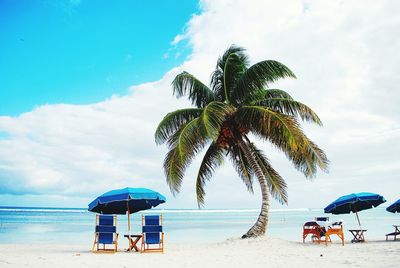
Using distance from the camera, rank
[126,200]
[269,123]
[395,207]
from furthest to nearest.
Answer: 1. [395,207]
2. [269,123]
3. [126,200]

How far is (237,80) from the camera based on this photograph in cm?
1431

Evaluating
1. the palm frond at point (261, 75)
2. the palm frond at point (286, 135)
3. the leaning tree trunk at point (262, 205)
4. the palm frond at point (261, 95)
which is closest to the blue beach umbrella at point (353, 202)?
the palm frond at point (286, 135)

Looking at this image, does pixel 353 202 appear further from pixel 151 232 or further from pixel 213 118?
pixel 151 232

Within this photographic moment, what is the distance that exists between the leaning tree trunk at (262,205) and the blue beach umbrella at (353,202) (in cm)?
233

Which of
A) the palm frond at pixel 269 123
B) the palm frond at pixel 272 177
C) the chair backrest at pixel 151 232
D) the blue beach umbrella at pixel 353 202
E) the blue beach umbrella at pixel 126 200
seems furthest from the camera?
the palm frond at pixel 272 177

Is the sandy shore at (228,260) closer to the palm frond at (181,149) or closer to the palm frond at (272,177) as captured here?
the palm frond at (181,149)

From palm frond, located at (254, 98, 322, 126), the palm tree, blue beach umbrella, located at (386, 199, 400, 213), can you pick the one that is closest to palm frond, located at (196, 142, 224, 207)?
the palm tree

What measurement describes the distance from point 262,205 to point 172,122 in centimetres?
441

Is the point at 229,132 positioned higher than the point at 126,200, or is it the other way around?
the point at 229,132

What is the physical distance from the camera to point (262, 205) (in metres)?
13.8

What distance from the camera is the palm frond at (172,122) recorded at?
13546 mm

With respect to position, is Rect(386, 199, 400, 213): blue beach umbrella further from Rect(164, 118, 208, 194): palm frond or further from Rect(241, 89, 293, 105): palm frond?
Rect(164, 118, 208, 194): palm frond

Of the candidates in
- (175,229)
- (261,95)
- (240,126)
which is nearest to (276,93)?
(261,95)

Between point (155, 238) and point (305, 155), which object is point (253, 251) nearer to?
point (155, 238)
